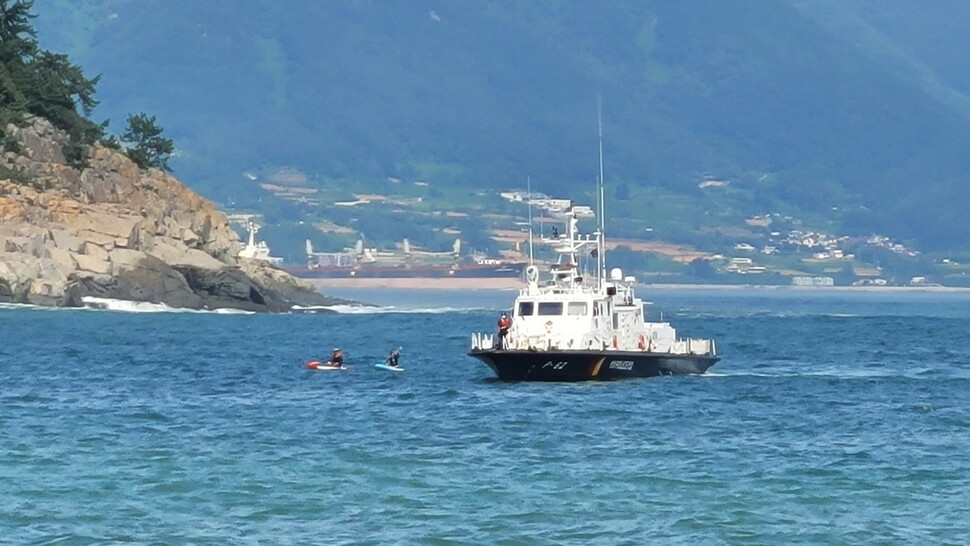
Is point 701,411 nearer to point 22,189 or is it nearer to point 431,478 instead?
point 431,478

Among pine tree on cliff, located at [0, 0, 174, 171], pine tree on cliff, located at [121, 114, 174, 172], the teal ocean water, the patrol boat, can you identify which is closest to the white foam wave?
pine tree on cliff, located at [0, 0, 174, 171]

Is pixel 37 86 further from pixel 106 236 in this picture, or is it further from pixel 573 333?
pixel 573 333

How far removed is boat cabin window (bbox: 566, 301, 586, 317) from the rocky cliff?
68.0m

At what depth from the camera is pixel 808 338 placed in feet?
382

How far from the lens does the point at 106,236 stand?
135 m

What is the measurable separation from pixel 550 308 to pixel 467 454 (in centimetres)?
1927

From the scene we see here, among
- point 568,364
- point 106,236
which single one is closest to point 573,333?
point 568,364

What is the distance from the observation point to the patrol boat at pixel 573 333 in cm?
6644

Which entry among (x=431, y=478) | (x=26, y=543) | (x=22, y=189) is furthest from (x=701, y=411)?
(x=22, y=189)

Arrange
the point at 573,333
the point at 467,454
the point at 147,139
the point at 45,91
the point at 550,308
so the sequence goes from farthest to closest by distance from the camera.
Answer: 1. the point at 147,139
2. the point at 45,91
3. the point at 550,308
4. the point at 573,333
5. the point at 467,454

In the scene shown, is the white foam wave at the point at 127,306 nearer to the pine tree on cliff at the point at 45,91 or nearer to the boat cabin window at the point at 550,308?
the pine tree on cliff at the point at 45,91

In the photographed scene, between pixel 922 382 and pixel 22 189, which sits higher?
pixel 22 189

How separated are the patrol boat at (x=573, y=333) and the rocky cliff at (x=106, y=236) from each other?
65.3m

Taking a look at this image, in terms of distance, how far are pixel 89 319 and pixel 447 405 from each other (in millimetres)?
60252
